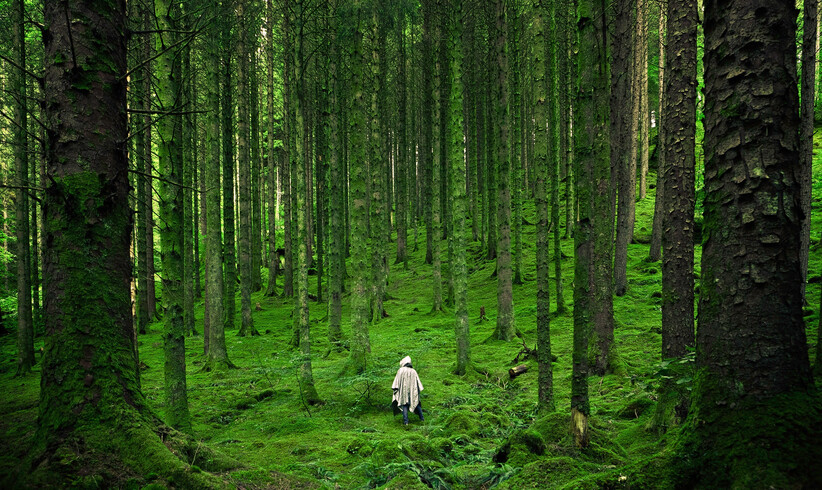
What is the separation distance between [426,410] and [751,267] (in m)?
7.22

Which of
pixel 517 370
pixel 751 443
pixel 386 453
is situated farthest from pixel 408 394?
pixel 751 443

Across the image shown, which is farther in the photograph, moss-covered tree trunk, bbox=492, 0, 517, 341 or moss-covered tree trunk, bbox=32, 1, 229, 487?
moss-covered tree trunk, bbox=492, 0, 517, 341

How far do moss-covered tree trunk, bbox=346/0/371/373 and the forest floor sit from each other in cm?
61

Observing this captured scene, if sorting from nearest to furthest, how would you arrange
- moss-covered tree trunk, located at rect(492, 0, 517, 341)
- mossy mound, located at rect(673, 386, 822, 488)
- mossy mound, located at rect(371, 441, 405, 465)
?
mossy mound, located at rect(673, 386, 822, 488)
mossy mound, located at rect(371, 441, 405, 465)
moss-covered tree trunk, located at rect(492, 0, 517, 341)

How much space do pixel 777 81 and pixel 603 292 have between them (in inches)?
285

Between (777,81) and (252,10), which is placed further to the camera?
(252,10)

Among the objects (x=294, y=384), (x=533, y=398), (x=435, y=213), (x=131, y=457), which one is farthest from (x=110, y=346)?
(x=435, y=213)

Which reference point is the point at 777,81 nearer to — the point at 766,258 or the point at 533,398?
the point at 766,258

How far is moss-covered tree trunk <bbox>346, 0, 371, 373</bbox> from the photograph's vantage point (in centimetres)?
1063

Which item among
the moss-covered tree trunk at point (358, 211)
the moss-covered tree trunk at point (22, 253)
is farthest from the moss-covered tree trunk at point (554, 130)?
the moss-covered tree trunk at point (22, 253)

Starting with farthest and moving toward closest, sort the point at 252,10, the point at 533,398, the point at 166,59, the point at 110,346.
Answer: the point at 252,10, the point at 533,398, the point at 166,59, the point at 110,346

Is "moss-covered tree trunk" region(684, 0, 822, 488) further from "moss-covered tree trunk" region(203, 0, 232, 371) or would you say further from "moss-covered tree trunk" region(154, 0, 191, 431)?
"moss-covered tree trunk" region(203, 0, 232, 371)

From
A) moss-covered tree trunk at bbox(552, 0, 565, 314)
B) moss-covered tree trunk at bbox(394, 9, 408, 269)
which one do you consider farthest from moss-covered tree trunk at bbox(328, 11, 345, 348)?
moss-covered tree trunk at bbox(394, 9, 408, 269)

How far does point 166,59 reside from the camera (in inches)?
270
